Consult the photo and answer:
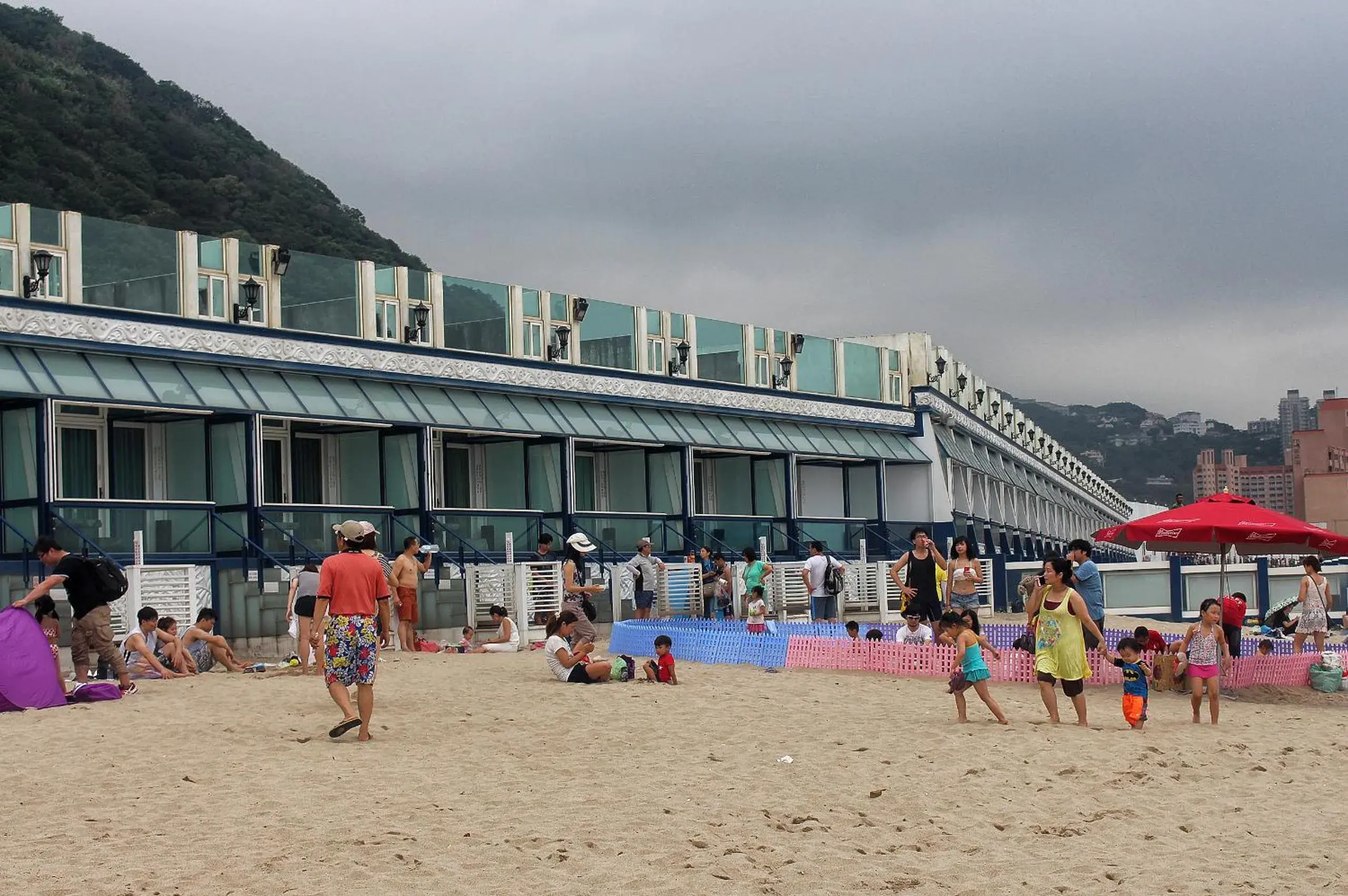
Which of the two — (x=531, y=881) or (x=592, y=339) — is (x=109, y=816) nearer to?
(x=531, y=881)

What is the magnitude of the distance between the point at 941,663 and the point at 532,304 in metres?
13.7

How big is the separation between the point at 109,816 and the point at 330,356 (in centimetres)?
1663

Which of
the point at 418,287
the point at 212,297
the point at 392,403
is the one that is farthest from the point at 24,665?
the point at 418,287

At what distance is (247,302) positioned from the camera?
23.9 meters

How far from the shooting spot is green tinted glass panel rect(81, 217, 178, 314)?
21.9m

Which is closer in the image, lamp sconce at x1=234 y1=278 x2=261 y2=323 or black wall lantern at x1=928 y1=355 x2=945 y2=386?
lamp sconce at x1=234 y1=278 x2=261 y2=323

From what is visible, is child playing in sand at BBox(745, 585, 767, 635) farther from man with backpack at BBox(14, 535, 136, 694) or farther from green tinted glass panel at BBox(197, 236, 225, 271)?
green tinted glass panel at BBox(197, 236, 225, 271)

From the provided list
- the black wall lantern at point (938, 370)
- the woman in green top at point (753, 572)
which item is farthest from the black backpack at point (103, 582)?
the black wall lantern at point (938, 370)

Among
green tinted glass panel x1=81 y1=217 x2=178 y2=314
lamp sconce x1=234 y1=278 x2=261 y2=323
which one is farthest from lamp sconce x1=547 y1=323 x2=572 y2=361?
green tinted glass panel x1=81 y1=217 x2=178 y2=314

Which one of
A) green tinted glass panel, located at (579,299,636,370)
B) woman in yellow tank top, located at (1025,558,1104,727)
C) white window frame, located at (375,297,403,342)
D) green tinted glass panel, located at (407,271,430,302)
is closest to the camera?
woman in yellow tank top, located at (1025,558,1104,727)

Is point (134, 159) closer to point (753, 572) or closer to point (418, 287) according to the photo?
point (418, 287)

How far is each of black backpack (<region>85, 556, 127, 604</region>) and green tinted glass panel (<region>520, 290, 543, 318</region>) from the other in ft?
48.7

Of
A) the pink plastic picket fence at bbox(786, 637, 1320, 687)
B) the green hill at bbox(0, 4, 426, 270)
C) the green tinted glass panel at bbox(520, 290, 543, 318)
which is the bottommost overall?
the pink plastic picket fence at bbox(786, 637, 1320, 687)

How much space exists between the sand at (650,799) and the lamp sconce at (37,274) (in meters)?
8.10
